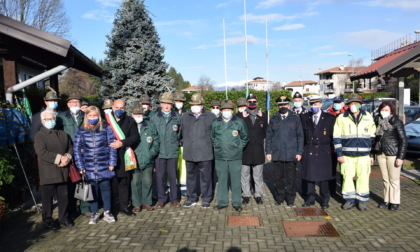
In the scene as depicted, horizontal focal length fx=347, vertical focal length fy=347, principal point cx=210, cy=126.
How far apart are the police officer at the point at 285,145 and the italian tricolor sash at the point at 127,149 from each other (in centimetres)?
258

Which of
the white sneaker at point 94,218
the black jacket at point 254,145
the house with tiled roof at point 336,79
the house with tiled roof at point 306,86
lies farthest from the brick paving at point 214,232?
the house with tiled roof at point 306,86

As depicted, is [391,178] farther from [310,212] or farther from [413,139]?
[413,139]

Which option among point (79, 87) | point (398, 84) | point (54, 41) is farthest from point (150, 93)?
point (79, 87)

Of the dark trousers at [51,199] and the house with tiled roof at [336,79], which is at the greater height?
the house with tiled roof at [336,79]

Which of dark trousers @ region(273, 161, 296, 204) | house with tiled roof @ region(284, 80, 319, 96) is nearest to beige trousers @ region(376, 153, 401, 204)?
dark trousers @ region(273, 161, 296, 204)

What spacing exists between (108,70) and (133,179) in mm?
10769

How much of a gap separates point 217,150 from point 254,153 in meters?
0.75

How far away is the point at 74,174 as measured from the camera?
562cm

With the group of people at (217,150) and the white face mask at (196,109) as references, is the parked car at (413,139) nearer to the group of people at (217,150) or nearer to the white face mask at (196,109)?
the group of people at (217,150)

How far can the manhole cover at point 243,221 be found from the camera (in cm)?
575

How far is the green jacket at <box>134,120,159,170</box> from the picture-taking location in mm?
6441

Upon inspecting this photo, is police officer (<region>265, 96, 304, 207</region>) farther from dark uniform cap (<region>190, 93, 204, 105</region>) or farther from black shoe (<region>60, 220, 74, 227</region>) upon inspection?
black shoe (<region>60, 220, 74, 227</region>)

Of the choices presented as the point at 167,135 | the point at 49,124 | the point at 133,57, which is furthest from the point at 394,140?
the point at 133,57

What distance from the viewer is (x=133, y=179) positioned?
6516 mm
